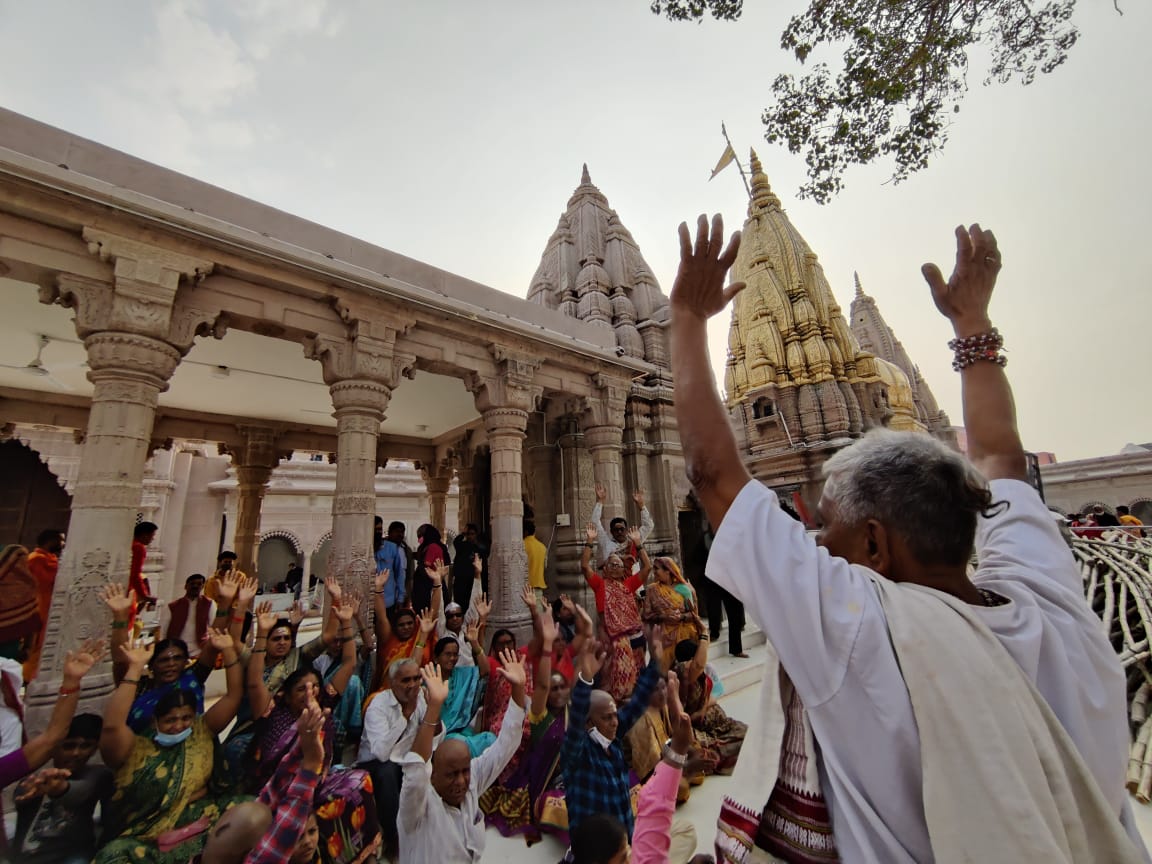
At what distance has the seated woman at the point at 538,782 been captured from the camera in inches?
128

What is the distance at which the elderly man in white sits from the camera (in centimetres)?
77

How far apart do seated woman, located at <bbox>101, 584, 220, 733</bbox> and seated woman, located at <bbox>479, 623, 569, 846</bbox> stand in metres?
1.96

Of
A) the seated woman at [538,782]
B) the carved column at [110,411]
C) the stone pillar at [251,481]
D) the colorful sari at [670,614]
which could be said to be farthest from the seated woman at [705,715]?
the stone pillar at [251,481]

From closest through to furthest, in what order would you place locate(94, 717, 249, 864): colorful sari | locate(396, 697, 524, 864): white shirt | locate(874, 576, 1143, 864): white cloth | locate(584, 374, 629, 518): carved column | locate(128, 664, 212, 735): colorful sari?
locate(874, 576, 1143, 864): white cloth, locate(94, 717, 249, 864): colorful sari, locate(396, 697, 524, 864): white shirt, locate(128, 664, 212, 735): colorful sari, locate(584, 374, 629, 518): carved column

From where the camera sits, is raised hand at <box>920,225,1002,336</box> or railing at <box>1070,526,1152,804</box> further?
railing at <box>1070,526,1152,804</box>

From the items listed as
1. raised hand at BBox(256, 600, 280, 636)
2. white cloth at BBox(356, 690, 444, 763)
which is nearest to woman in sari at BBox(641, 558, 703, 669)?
white cloth at BBox(356, 690, 444, 763)

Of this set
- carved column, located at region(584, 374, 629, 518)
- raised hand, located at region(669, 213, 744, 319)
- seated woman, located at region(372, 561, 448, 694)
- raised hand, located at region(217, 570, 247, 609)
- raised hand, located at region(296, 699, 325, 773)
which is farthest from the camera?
carved column, located at region(584, 374, 629, 518)

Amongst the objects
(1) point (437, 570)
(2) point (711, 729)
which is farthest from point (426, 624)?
(2) point (711, 729)

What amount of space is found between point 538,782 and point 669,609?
6.73 ft

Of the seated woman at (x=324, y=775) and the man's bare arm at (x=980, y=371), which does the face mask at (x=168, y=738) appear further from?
the man's bare arm at (x=980, y=371)

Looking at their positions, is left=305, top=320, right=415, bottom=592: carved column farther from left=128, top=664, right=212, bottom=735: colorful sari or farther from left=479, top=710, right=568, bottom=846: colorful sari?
left=479, top=710, right=568, bottom=846: colorful sari

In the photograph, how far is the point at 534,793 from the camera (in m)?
3.37

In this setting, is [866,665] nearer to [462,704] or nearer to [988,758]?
[988,758]

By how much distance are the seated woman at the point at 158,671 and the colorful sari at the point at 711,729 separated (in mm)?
3472
